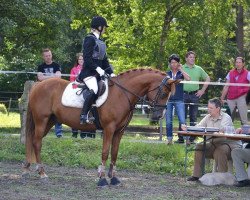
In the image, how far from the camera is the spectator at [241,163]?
33.2ft

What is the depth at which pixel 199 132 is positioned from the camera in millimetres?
10203

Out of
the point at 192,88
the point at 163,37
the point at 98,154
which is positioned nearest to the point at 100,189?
the point at 98,154

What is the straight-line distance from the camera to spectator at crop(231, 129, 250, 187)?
10121mm

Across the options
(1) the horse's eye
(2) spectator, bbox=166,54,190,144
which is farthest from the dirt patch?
(2) spectator, bbox=166,54,190,144

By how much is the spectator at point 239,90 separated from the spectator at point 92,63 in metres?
4.35

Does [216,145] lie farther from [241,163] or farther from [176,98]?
[176,98]

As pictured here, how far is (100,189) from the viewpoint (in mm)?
9711

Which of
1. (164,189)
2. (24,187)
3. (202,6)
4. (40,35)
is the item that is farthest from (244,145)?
(202,6)

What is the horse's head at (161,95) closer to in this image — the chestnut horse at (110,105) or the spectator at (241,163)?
the chestnut horse at (110,105)

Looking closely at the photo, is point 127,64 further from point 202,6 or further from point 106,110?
point 106,110

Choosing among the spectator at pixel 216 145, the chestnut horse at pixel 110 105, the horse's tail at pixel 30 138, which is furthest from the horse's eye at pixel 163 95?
the horse's tail at pixel 30 138

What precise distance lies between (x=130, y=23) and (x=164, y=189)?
19130mm

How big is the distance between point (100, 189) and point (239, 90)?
17.0 ft

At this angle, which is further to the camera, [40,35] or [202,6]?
[202,6]
